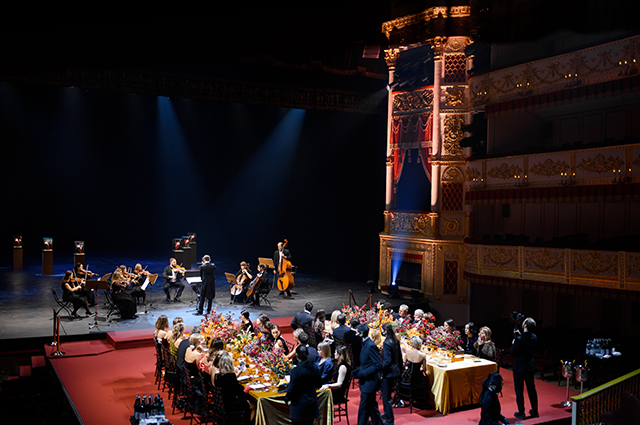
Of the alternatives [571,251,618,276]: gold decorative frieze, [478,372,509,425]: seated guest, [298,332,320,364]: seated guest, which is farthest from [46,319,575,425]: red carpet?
[571,251,618,276]: gold decorative frieze

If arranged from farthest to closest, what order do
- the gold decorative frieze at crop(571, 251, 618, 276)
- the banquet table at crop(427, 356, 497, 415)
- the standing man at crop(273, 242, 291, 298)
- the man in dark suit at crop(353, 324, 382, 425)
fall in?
1. the standing man at crop(273, 242, 291, 298)
2. the gold decorative frieze at crop(571, 251, 618, 276)
3. the banquet table at crop(427, 356, 497, 415)
4. the man in dark suit at crop(353, 324, 382, 425)

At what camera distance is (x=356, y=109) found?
22469 millimetres

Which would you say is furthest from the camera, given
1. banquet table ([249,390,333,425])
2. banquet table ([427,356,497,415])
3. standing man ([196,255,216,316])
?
standing man ([196,255,216,316])

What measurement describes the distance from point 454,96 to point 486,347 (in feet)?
29.6

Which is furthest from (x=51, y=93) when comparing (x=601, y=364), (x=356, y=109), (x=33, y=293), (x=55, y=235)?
(x=601, y=364)

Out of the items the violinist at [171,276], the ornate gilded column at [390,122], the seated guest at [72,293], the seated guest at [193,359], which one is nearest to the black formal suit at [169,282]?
the violinist at [171,276]

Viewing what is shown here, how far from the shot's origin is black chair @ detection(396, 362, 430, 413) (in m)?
9.28

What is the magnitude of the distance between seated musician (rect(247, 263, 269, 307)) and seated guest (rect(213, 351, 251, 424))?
26.5 feet

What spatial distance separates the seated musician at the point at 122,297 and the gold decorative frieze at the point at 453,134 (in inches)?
390

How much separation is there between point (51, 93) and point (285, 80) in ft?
29.0

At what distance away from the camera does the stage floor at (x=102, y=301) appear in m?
13.1

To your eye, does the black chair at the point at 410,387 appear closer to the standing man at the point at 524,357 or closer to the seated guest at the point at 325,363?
the standing man at the point at 524,357

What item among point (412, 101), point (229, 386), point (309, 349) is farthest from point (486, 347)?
point (412, 101)

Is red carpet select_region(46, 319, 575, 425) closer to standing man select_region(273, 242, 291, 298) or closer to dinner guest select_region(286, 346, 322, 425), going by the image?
dinner guest select_region(286, 346, 322, 425)
